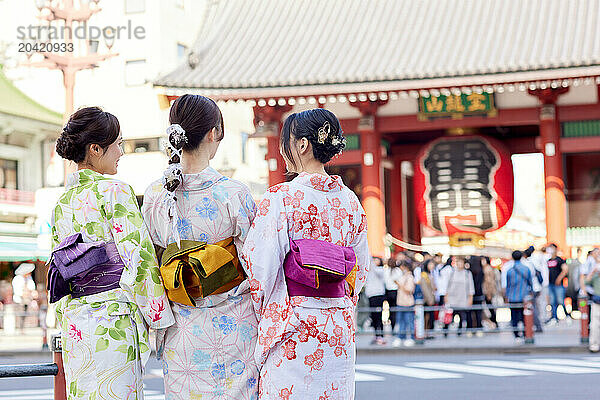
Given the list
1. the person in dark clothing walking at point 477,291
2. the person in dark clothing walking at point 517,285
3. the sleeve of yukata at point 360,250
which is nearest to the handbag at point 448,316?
Answer: the person in dark clothing walking at point 477,291

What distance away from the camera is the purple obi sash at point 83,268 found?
389 centimetres

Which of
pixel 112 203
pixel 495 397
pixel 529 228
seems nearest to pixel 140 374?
pixel 112 203

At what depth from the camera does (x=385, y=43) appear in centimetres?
1962

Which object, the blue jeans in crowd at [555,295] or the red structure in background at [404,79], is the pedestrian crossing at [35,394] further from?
the blue jeans in crowd at [555,295]

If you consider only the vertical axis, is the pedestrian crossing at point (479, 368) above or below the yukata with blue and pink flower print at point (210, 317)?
below

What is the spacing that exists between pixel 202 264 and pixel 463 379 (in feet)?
25.2

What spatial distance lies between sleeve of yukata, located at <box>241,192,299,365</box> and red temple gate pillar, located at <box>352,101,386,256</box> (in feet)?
48.3

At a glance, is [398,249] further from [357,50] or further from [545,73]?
[545,73]

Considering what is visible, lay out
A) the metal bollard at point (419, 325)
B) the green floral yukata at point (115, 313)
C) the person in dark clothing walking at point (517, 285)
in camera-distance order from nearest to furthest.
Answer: the green floral yukata at point (115, 313) < the metal bollard at point (419, 325) < the person in dark clothing walking at point (517, 285)

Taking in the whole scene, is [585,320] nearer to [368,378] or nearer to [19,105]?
[368,378]

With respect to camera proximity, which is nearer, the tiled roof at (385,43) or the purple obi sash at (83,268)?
the purple obi sash at (83,268)

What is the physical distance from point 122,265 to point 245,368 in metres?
0.68

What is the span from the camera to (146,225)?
398 centimetres

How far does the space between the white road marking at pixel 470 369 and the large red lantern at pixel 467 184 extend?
21.5ft
